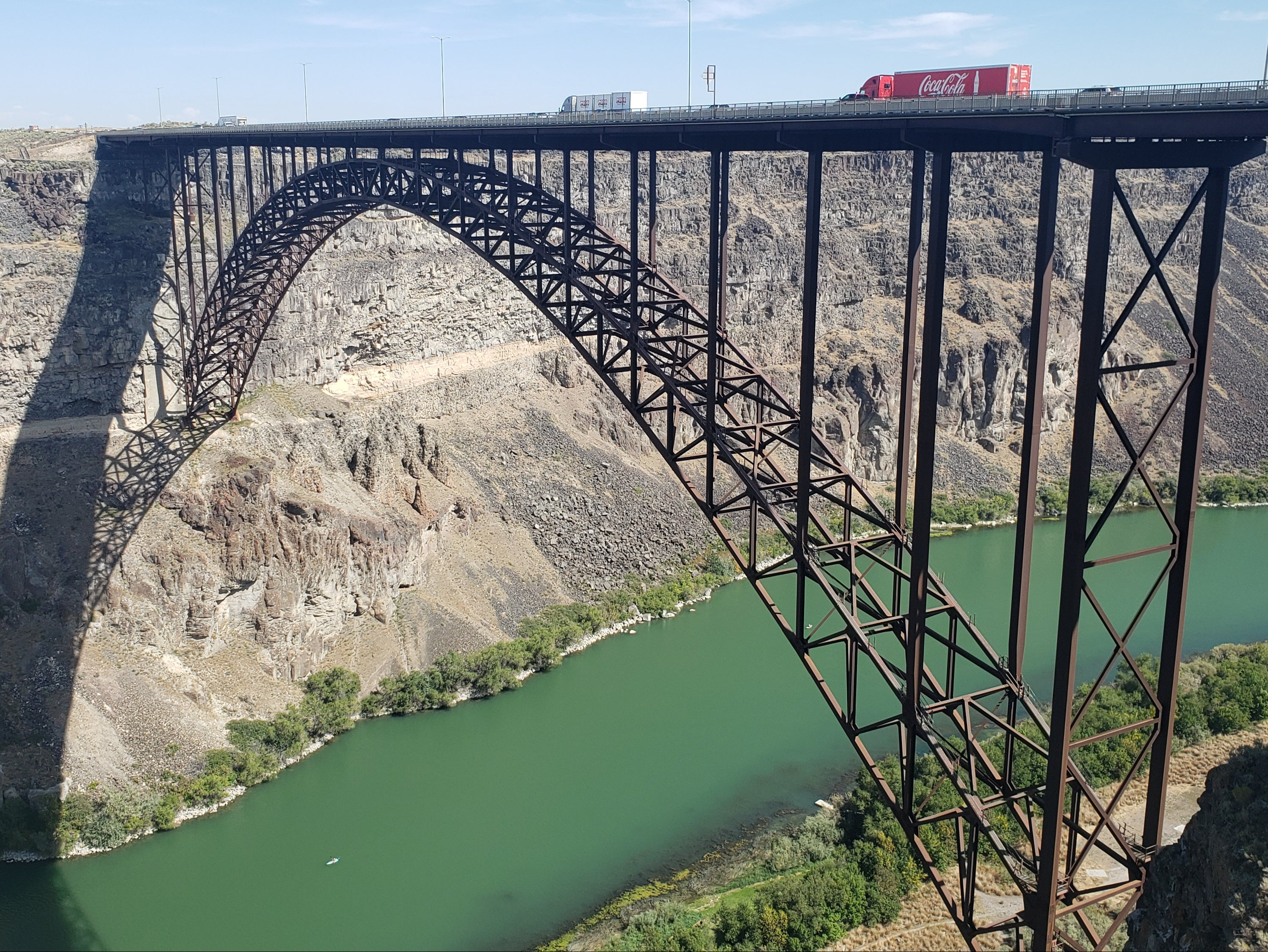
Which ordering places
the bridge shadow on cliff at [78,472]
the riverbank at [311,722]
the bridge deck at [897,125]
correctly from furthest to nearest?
the bridge shadow on cliff at [78,472] → the riverbank at [311,722] → the bridge deck at [897,125]

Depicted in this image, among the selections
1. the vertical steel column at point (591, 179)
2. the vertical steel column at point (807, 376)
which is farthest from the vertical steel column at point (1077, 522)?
the vertical steel column at point (591, 179)

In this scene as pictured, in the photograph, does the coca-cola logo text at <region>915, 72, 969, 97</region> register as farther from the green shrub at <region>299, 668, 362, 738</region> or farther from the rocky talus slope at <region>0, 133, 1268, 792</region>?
the rocky talus slope at <region>0, 133, 1268, 792</region>

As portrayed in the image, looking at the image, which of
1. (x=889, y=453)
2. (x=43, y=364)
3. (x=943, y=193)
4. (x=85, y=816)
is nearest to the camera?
(x=943, y=193)

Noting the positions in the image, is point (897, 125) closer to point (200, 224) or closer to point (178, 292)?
point (200, 224)

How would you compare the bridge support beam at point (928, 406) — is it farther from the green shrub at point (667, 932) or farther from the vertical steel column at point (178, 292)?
the vertical steel column at point (178, 292)

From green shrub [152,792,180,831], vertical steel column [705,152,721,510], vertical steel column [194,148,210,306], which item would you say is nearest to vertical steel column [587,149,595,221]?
vertical steel column [705,152,721,510]

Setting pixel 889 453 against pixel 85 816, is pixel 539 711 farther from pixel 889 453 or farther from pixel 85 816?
pixel 889 453

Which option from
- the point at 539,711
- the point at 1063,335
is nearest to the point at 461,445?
the point at 539,711
